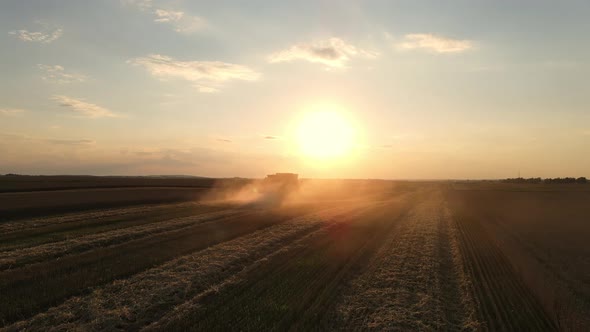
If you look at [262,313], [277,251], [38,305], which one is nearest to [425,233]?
[277,251]

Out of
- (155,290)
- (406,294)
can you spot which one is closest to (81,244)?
(155,290)

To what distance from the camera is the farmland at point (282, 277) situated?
335 inches

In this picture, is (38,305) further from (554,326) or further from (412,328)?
(554,326)

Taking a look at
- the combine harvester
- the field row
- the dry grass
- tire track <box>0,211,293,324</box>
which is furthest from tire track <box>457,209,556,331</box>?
the combine harvester

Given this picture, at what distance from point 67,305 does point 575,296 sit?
43.5 ft

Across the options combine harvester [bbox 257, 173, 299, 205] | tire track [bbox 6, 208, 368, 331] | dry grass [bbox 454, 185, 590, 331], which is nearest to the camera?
tire track [bbox 6, 208, 368, 331]

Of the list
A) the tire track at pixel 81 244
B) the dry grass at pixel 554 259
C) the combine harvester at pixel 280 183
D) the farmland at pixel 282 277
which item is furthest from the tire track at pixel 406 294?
the combine harvester at pixel 280 183

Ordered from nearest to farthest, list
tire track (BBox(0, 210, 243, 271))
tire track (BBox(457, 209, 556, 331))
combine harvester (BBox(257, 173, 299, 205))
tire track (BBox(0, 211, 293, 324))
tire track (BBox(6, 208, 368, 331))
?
tire track (BBox(6, 208, 368, 331)), tire track (BBox(457, 209, 556, 331)), tire track (BBox(0, 211, 293, 324)), tire track (BBox(0, 210, 243, 271)), combine harvester (BBox(257, 173, 299, 205))

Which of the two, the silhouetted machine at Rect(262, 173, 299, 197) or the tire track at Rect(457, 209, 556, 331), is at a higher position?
the silhouetted machine at Rect(262, 173, 299, 197)

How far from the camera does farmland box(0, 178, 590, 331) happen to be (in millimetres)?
8508

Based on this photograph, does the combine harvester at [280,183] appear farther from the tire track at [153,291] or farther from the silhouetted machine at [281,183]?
the tire track at [153,291]

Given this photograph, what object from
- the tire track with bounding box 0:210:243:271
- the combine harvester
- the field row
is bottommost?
the field row

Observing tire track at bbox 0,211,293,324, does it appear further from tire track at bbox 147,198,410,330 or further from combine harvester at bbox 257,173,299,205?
combine harvester at bbox 257,173,299,205

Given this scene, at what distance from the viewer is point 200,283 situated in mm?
10883
